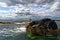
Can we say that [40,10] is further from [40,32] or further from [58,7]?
[40,32]

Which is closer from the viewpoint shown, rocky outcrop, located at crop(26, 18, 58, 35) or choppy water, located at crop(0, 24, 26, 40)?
choppy water, located at crop(0, 24, 26, 40)

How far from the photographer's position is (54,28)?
22.6m

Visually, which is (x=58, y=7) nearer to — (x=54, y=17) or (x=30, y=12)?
(x=54, y=17)

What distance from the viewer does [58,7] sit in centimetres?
3253

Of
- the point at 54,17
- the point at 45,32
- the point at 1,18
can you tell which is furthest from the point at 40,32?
the point at 1,18

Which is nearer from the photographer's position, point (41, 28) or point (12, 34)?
point (41, 28)

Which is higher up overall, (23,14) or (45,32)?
(23,14)

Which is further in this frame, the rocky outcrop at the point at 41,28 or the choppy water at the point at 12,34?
the rocky outcrop at the point at 41,28

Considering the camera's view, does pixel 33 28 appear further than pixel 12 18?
No

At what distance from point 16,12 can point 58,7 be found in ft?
23.7

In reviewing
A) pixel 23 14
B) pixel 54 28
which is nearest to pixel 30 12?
pixel 23 14

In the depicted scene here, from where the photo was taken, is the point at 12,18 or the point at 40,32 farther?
the point at 12,18

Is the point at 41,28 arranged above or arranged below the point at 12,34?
above

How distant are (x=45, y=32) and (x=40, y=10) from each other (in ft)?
38.1
